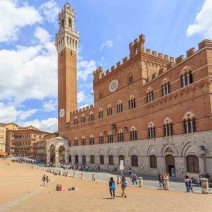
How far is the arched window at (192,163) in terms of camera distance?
27.2 metres

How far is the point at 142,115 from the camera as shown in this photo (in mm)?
37625

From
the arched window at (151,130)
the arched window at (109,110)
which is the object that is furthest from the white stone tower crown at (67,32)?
the arched window at (151,130)

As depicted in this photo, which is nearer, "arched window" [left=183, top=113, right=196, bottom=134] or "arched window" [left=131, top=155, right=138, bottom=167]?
"arched window" [left=183, top=113, right=196, bottom=134]

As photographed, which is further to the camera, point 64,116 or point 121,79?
point 64,116

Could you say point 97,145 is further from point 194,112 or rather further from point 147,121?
point 194,112

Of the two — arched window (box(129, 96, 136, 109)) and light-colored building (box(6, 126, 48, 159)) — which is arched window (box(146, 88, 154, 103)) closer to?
arched window (box(129, 96, 136, 109))

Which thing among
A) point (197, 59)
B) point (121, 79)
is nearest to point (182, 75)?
point (197, 59)

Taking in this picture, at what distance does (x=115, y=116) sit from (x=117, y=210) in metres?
30.9

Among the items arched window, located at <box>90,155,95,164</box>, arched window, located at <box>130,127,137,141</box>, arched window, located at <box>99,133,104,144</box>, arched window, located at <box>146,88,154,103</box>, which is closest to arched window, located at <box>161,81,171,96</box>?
arched window, located at <box>146,88,154,103</box>

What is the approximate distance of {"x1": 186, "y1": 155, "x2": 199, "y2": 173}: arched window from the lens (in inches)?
1070

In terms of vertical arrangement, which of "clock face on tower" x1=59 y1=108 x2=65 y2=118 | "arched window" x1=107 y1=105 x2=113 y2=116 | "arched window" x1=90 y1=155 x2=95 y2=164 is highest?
"clock face on tower" x1=59 y1=108 x2=65 y2=118

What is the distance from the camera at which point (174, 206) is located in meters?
15.0

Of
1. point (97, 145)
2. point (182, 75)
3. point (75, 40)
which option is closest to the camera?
point (182, 75)

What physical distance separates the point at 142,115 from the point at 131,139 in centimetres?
492
